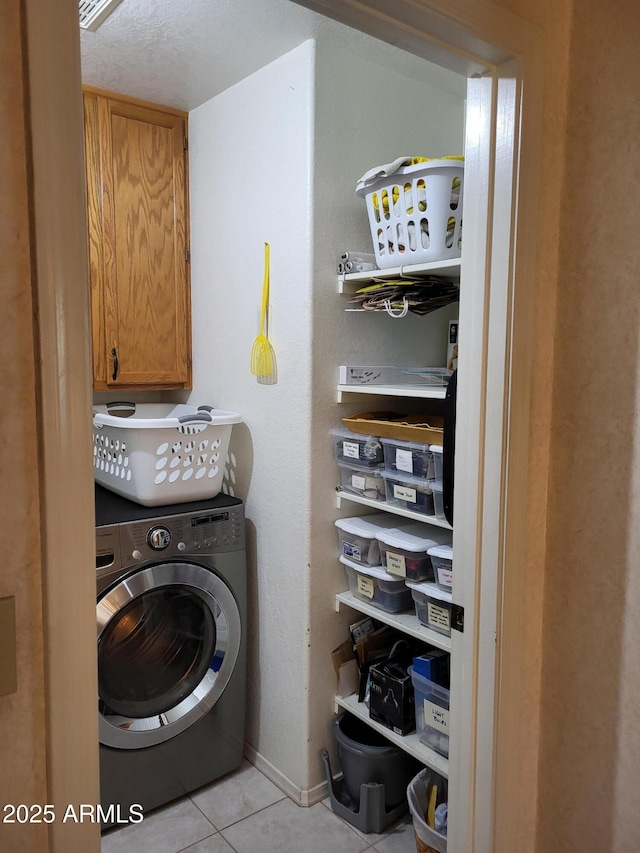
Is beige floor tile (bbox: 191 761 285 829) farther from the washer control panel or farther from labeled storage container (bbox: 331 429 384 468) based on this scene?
labeled storage container (bbox: 331 429 384 468)

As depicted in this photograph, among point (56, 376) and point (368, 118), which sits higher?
point (368, 118)

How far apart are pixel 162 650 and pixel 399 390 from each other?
1185mm

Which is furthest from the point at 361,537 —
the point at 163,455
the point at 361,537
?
the point at 163,455

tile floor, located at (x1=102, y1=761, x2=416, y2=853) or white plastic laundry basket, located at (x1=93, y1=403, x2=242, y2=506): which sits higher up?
white plastic laundry basket, located at (x1=93, y1=403, x2=242, y2=506)

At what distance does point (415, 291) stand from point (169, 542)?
111 centimetres

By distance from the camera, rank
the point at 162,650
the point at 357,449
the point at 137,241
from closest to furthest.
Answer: the point at 357,449
the point at 162,650
the point at 137,241

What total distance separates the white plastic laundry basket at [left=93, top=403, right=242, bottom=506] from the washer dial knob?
0.36 ft

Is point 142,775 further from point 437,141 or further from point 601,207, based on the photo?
point 437,141

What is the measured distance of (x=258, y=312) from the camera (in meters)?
2.27

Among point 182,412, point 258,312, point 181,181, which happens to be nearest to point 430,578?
point 258,312

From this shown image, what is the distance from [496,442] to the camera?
1.25 metres

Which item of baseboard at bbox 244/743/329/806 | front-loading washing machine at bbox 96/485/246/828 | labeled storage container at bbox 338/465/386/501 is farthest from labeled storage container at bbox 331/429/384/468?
baseboard at bbox 244/743/329/806

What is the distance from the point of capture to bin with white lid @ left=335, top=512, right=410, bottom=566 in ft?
6.83

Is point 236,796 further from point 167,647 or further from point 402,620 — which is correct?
point 402,620
